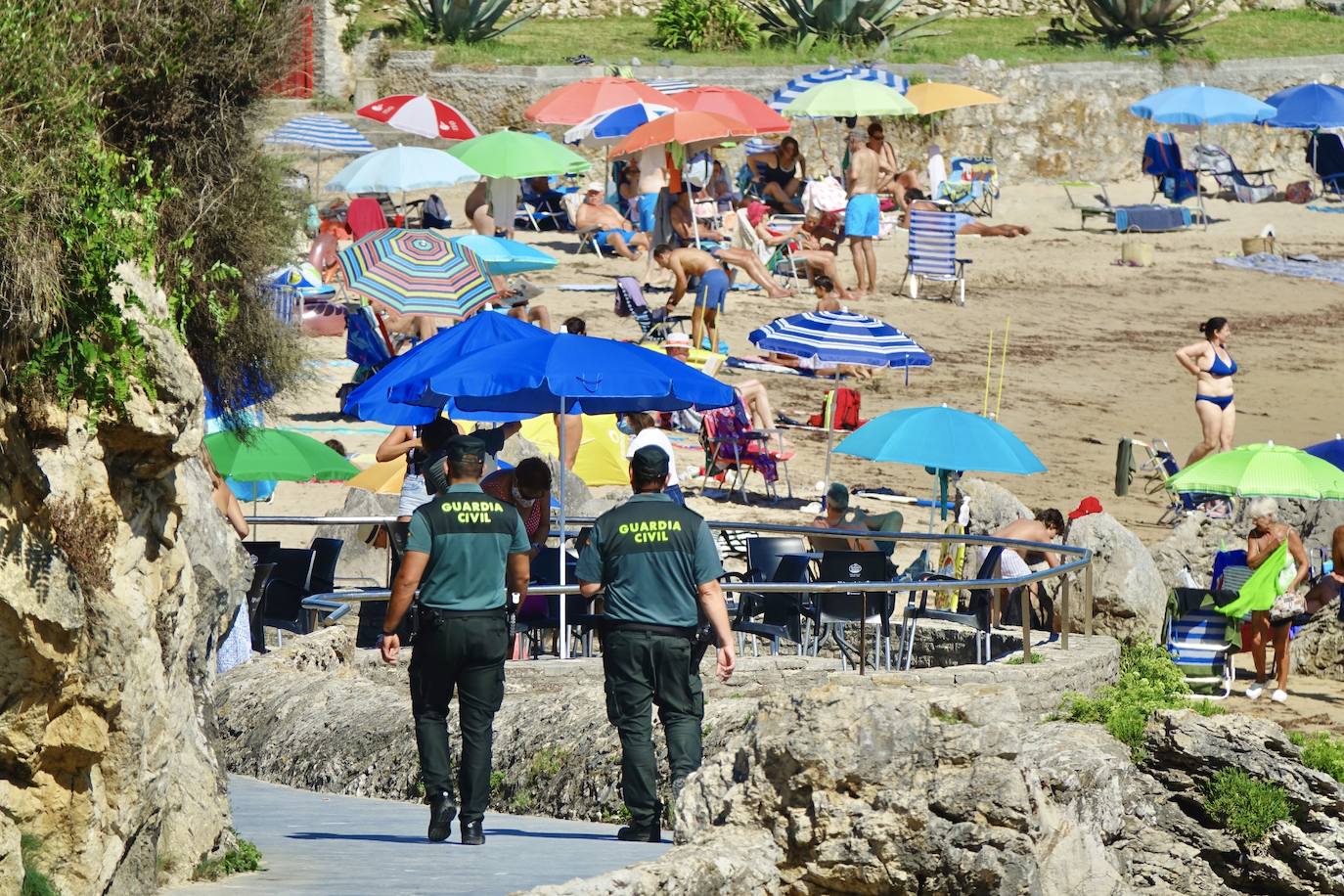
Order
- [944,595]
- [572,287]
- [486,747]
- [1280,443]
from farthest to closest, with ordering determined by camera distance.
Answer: [572,287], [1280,443], [944,595], [486,747]

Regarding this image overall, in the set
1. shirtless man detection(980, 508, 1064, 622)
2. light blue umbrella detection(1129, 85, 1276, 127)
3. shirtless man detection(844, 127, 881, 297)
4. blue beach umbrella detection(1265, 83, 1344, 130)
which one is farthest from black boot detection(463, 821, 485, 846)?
blue beach umbrella detection(1265, 83, 1344, 130)

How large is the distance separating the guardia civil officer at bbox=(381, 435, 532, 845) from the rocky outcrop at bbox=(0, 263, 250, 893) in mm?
840

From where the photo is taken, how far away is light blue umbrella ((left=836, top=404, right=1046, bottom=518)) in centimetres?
1286

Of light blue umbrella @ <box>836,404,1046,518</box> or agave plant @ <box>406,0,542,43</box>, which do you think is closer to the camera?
light blue umbrella @ <box>836,404,1046,518</box>

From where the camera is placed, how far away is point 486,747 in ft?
21.6

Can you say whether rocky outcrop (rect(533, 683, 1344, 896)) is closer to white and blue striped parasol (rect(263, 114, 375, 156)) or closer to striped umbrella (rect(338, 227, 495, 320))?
striped umbrella (rect(338, 227, 495, 320))

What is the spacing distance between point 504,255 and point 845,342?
3575 millimetres

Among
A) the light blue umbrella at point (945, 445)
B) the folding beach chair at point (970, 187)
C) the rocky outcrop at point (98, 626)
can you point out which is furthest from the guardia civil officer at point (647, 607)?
the folding beach chair at point (970, 187)

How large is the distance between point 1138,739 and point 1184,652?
395 cm

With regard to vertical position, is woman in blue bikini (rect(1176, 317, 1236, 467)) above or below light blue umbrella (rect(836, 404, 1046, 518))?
below

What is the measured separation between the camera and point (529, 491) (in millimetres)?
9180

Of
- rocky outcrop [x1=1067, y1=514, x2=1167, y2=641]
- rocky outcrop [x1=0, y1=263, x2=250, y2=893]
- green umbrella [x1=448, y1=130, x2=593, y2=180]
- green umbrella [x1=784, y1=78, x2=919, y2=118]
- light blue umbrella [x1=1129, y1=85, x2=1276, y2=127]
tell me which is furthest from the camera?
light blue umbrella [x1=1129, y1=85, x2=1276, y2=127]

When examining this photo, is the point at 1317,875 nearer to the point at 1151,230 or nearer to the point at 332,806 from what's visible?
the point at 332,806

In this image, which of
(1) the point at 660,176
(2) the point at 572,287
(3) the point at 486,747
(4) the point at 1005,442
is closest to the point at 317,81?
(1) the point at 660,176
